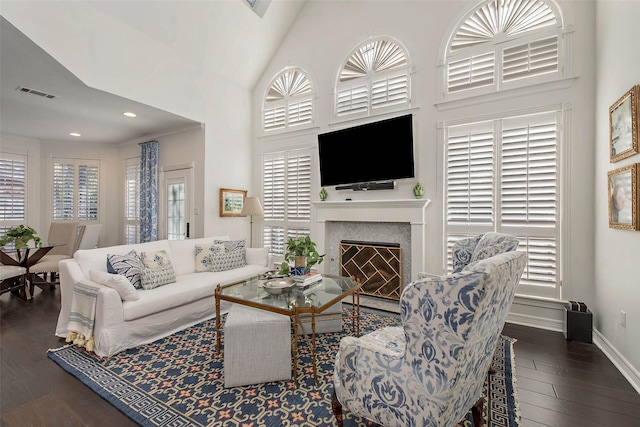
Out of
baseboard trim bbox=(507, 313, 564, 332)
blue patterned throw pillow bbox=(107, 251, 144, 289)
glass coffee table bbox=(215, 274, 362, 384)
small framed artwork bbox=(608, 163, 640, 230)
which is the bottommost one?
baseboard trim bbox=(507, 313, 564, 332)

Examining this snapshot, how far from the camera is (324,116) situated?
4688mm

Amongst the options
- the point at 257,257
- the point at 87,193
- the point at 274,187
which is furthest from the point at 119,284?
the point at 87,193

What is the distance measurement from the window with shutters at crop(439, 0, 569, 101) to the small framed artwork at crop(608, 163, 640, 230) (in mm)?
→ 1344

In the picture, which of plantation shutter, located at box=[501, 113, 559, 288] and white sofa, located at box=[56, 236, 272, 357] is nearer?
white sofa, located at box=[56, 236, 272, 357]

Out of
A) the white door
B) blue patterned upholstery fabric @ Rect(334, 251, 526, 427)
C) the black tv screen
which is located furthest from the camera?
the white door

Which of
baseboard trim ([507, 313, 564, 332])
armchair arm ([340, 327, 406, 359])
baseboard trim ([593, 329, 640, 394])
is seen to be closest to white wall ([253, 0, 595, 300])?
baseboard trim ([507, 313, 564, 332])

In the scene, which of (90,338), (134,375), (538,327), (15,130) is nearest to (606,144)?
(538,327)

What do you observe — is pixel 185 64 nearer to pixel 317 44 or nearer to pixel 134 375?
pixel 317 44

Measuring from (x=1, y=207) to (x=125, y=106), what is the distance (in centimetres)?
377

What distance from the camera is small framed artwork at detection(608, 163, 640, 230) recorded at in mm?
2127

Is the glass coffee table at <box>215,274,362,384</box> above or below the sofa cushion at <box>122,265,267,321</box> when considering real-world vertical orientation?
above

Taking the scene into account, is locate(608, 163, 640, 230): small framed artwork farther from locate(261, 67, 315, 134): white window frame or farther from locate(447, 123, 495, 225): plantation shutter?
locate(261, 67, 315, 134): white window frame

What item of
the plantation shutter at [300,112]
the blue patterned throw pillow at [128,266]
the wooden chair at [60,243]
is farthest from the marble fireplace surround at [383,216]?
the wooden chair at [60,243]

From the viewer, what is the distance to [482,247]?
7.56 ft
